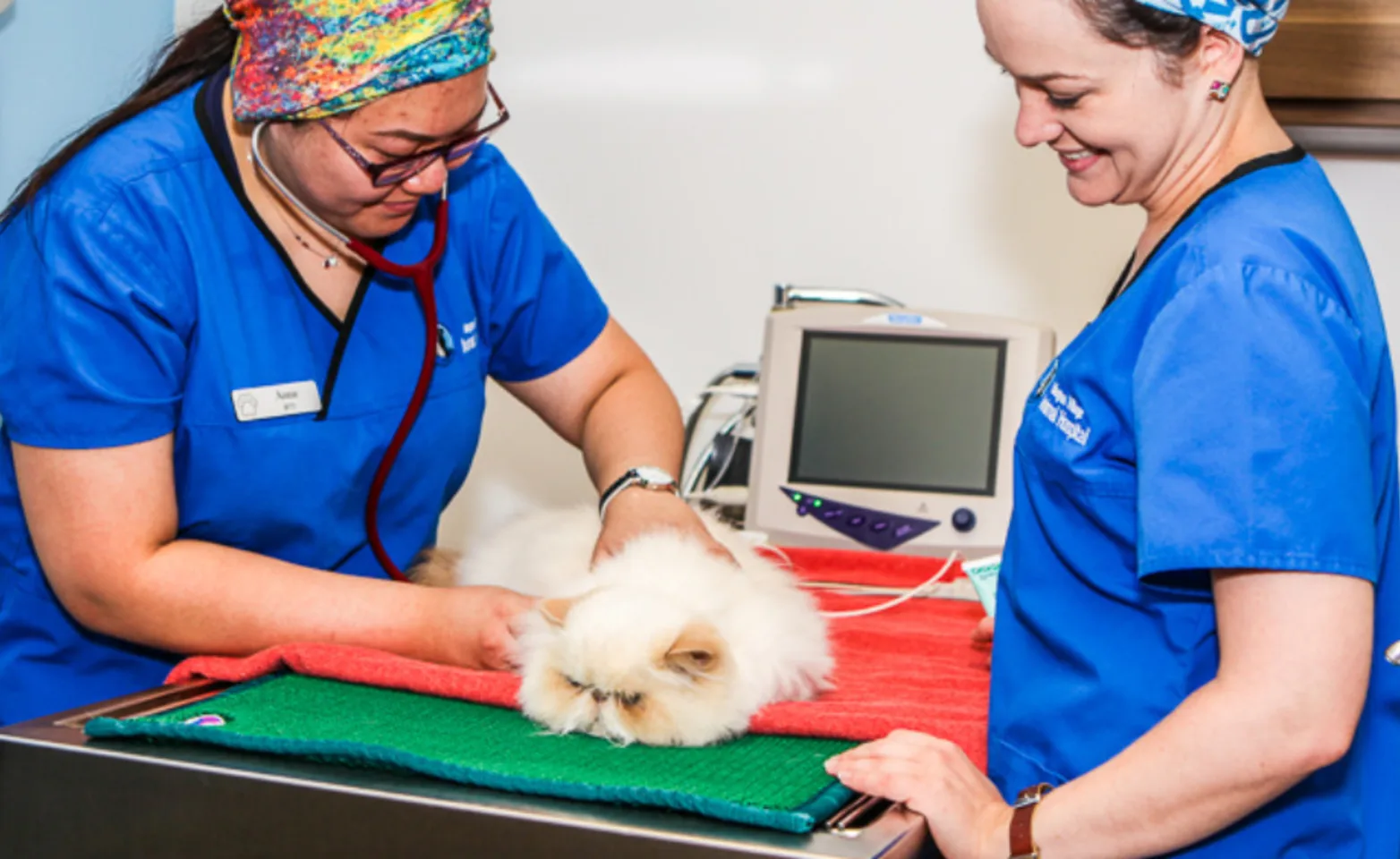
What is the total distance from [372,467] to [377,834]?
66 cm

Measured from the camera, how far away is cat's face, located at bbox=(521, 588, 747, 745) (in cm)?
119

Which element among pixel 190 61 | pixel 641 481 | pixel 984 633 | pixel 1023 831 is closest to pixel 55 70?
pixel 190 61

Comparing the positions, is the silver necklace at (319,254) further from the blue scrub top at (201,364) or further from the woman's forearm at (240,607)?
the woman's forearm at (240,607)

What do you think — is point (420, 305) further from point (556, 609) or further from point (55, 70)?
point (55, 70)

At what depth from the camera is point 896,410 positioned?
2.29 meters

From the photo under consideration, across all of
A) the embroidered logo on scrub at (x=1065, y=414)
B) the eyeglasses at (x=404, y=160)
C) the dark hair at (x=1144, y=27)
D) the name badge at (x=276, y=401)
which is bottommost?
the name badge at (x=276, y=401)

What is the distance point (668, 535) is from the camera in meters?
1.56

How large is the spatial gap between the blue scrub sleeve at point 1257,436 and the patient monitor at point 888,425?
1.29 m

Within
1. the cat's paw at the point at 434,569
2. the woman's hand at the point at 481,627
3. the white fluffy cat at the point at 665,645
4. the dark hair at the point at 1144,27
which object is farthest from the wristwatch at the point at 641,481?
the dark hair at the point at 1144,27

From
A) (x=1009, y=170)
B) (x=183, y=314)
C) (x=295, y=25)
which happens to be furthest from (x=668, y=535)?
(x=1009, y=170)

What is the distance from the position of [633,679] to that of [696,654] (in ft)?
0.21

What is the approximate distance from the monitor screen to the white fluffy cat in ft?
2.13

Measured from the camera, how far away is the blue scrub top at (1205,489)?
0.88 m

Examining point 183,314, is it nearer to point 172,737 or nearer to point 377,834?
point 172,737
